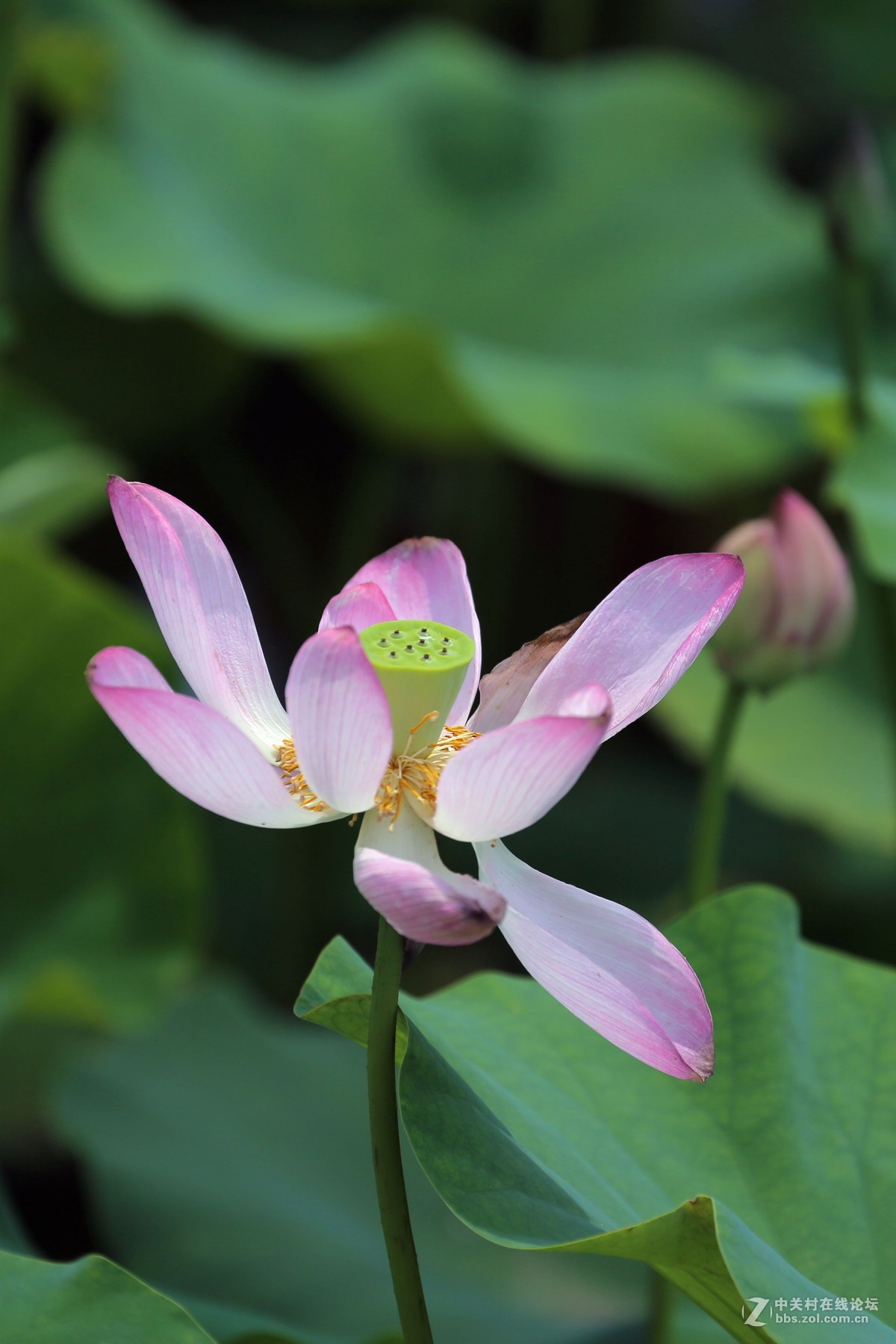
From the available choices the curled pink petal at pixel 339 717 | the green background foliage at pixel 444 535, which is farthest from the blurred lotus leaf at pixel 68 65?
the curled pink petal at pixel 339 717

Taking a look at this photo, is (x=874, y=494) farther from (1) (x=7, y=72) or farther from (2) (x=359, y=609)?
(1) (x=7, y=72)

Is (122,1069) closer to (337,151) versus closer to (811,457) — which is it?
(811,457)

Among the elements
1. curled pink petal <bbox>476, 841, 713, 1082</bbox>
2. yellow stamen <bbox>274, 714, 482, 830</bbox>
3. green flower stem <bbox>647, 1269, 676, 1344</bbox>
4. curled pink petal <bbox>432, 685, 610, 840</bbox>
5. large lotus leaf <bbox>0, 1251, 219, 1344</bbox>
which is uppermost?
curled pink petal <bbox>432, 685, 610, 840</bbox>

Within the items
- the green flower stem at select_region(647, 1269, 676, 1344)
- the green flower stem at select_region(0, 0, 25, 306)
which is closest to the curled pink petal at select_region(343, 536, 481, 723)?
the green flower stem at select_region(647, 1269, 676, 1344)

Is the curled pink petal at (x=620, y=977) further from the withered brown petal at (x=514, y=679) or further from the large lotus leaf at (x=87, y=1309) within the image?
the large lotus leaf at (x=87, y=1309)

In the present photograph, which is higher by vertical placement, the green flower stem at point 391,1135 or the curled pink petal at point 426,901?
the curled pink petal at point 426,901

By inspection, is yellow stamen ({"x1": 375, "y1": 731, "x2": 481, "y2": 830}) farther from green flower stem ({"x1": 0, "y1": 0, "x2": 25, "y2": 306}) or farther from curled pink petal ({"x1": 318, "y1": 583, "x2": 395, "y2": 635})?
green flower stem ({"x1": 0, "y1": 0, "x2": 25, "y2": 306})
